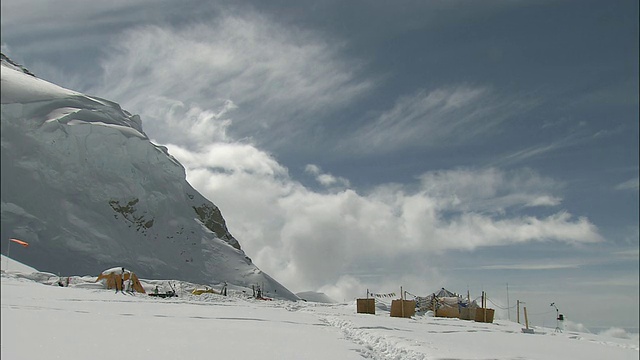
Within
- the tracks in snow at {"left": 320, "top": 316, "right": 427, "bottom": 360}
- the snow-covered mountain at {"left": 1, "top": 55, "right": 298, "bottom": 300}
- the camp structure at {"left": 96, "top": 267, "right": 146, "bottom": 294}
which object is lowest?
the tracks in snow at {"left": 320, "top": 316, "right": 427, "bottom": 360}

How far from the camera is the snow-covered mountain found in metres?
66.2

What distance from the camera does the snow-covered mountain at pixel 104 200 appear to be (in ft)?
217

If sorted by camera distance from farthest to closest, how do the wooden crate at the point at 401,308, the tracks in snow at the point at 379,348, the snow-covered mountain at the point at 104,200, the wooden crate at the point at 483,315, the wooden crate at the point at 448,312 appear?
1. the snow-covered mountain at the point at 104,200
2. the wooden crate at the point at 448,312
3. the wooden crate at the point at 483,315
4. the wooden crate at the point at 401,308
5. the tracks in snow at the point at 379,348

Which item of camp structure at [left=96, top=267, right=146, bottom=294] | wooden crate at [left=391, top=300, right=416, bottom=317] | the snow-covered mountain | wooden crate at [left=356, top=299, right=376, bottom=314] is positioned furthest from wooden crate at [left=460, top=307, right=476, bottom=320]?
the snow-covered mountain

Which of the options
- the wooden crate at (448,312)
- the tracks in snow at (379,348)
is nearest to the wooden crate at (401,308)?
the wooden crate at (448,312)

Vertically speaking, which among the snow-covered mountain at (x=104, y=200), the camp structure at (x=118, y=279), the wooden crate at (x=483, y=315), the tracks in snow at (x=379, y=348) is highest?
the snow-covered mountain at (x=104, y=200)

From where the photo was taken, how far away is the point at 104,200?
84.9 meters

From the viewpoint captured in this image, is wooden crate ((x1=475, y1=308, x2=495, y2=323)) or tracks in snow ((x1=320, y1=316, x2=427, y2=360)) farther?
wooden crate ((x1=475, y1=308, x2=495, y2=323))

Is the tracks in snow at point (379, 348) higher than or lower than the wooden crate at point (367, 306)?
lower

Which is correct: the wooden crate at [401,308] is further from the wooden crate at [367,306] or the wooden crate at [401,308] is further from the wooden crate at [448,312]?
the wooden crate at [448,312]

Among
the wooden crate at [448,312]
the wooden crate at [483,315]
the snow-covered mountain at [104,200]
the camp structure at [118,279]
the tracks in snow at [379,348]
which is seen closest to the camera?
the tracks in snow at [379,348]

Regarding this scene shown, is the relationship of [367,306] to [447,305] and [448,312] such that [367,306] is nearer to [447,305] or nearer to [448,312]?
[448,312]

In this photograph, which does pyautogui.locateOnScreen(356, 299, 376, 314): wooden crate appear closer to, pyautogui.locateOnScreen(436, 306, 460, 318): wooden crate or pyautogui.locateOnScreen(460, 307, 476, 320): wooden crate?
pyautogui.locateOnScreen(460, 307, 476, 320): wooden crate

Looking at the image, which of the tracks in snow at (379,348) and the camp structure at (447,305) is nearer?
the tracks in snow at (379,348)
